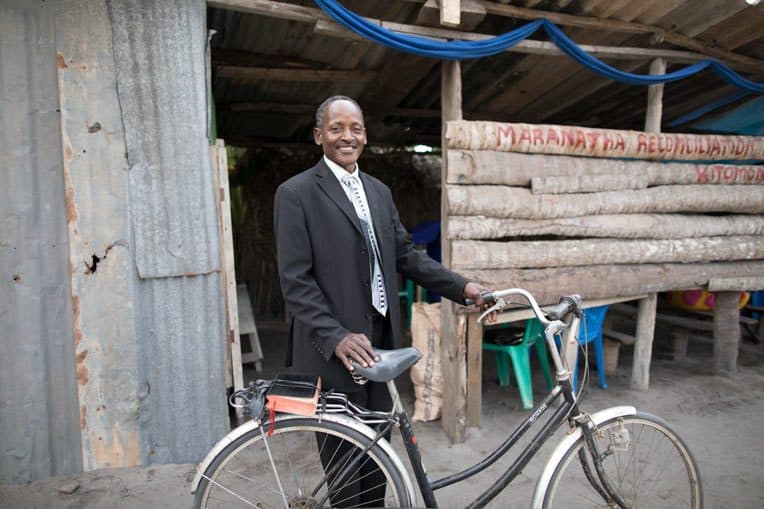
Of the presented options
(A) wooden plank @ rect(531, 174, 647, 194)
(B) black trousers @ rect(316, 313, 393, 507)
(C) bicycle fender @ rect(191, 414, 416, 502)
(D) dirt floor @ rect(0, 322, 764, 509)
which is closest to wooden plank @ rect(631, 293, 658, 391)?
(D) dirt floor @ rect(0, 322, 764, 509)

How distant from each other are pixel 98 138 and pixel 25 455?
218 cm

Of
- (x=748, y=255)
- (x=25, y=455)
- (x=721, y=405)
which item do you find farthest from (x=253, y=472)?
(x=748, y=255)

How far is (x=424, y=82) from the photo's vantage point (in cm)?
567

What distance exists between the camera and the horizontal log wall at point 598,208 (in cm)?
396

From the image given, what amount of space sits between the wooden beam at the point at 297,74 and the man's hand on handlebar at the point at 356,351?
12.2ft

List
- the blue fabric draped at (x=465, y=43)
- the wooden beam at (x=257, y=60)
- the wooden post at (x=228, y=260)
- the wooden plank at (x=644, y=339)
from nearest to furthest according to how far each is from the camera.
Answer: the blue fabric draped at (x=465, y=43), the wooden post at (x=228, y=260), the wooden beam at (x=257, y=60), the wooden plank at (x=644, y=339)

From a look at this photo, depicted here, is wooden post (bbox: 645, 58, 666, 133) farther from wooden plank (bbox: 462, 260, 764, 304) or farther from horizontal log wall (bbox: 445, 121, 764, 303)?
wooden plank (bbox: 462, 260, 764, 304)

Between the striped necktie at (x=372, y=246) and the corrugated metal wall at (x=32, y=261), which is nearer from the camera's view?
the striped necktie at (x=372, y=246)

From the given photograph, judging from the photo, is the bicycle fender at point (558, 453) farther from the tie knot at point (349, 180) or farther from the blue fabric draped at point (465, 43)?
the blue fabric draped at point (465, 43)

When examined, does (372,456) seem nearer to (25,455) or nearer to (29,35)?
(25,455)

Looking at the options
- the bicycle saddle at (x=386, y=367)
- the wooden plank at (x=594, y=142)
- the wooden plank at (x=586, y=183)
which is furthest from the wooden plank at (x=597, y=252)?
the bicycle saddle at (x=386, y=367)

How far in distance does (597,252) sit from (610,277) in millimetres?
281

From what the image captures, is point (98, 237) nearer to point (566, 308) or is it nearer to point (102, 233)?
point (102, 233)

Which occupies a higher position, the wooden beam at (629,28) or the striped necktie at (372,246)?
the wooden beam at (629,28)
